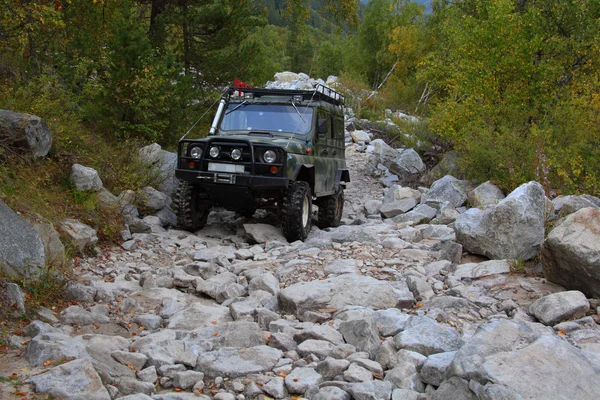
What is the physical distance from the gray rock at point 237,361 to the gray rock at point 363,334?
2.09ft

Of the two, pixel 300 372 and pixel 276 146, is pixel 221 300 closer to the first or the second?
pixel 300 372

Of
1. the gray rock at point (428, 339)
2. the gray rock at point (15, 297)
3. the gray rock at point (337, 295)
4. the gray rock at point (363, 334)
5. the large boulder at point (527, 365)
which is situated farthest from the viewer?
the gray rock at point (337, 295)

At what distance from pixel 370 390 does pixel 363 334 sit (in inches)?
34.4

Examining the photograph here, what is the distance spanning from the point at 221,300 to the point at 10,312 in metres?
2.08

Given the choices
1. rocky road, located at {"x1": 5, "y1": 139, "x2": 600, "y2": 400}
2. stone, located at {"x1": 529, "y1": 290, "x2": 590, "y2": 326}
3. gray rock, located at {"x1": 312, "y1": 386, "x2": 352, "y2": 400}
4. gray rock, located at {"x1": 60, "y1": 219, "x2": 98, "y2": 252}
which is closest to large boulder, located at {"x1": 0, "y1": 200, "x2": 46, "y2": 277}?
rocky road, located at {"x1": 5, "y1": 139, "x2": 600, "y2": 400}

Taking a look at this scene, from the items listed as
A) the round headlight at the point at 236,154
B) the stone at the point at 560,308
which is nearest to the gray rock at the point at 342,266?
the stone at the point at 560,308

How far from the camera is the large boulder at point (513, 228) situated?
6.78 metres

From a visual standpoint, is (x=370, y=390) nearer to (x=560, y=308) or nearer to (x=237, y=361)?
(x=237, y=361)

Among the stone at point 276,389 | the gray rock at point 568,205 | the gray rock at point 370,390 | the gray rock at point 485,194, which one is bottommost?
the stone at point 276,389

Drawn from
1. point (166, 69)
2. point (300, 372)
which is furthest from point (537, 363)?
point (166, 69)

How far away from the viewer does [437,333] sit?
14.6 feet

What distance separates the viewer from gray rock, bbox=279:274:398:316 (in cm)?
548

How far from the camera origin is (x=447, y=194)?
12172 mm

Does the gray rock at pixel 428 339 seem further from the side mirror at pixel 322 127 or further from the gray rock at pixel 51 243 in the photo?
the side mirror at pixel 322 127
